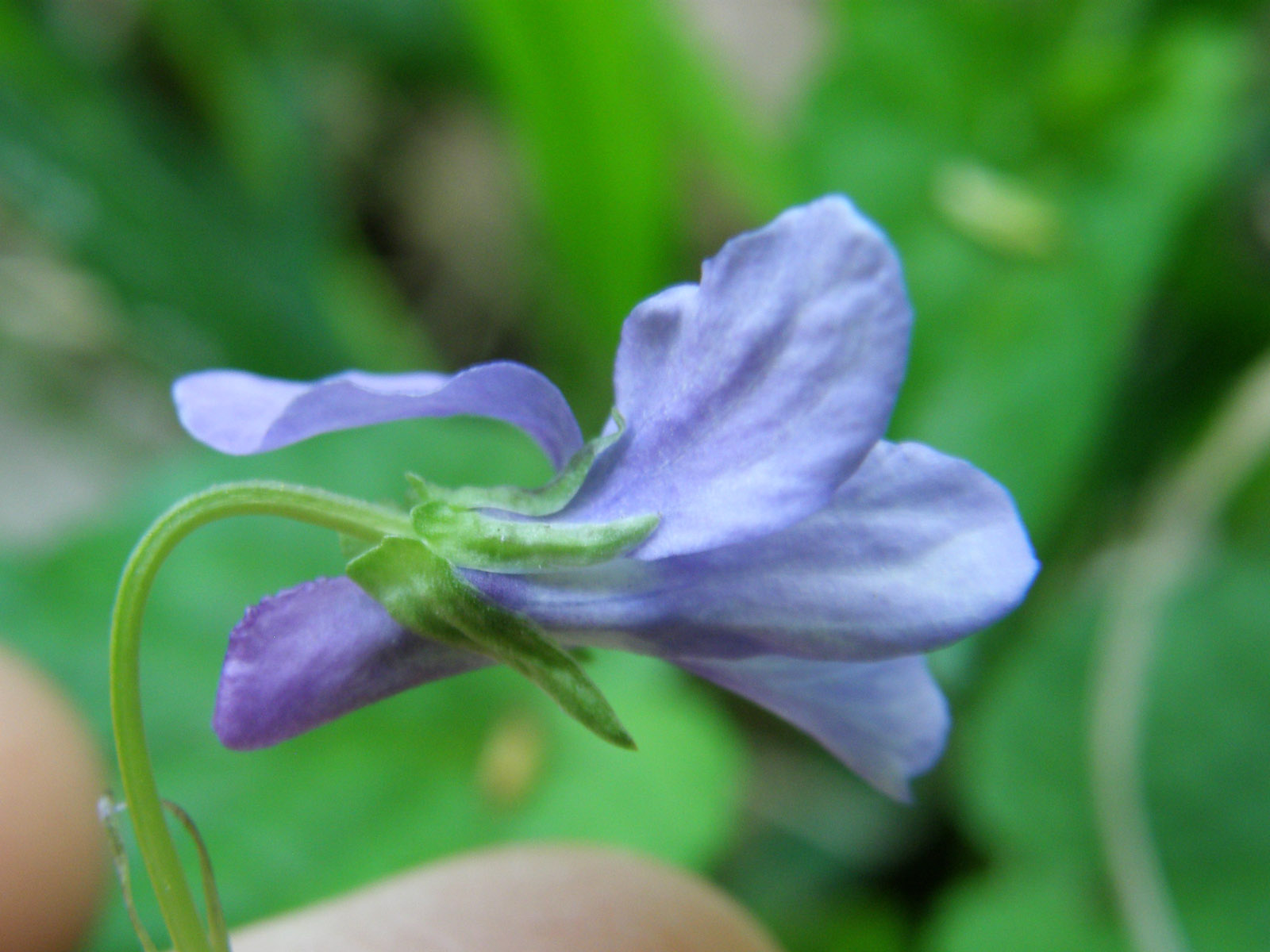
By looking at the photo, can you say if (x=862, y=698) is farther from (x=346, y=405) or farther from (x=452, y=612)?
(x=346, y=405)

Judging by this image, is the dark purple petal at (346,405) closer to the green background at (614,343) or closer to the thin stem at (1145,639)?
the green background at (614,343)

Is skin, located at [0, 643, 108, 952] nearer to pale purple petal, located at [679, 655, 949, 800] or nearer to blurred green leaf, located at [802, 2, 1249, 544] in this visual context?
pale purple petal, located at [679, 655, 949, 800]

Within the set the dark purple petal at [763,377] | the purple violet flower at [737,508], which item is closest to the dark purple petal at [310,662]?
the purple violet flower at [737,508]

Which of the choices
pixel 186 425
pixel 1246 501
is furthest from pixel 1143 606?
pixel 186 425

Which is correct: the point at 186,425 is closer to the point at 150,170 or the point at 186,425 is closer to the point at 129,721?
the point at 129,721

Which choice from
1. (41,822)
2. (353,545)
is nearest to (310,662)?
(353,545)

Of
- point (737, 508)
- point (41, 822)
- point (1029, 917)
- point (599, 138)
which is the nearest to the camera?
point (737, 508)

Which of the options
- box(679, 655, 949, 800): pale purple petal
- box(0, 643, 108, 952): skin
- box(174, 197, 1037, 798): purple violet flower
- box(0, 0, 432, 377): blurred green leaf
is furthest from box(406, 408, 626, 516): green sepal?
box(0, 0, 432, 377): blurred green leaf
